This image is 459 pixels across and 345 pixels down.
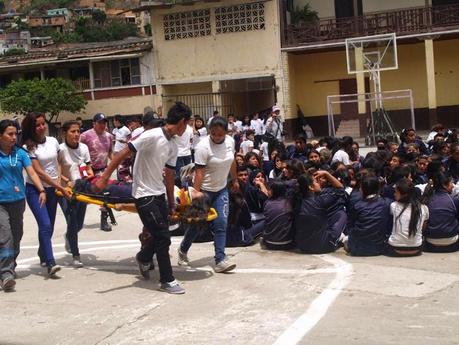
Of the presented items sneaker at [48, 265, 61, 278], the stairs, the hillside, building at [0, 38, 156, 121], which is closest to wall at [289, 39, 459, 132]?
the stairs

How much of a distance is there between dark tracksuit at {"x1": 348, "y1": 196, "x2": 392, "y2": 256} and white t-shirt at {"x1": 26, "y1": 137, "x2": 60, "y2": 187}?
336cm

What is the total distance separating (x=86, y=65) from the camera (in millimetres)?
31641

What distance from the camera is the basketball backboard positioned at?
934 inches

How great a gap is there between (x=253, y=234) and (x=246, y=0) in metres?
20.4

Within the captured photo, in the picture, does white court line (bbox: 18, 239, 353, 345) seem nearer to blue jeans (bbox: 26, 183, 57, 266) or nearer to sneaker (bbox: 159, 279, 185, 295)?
blue jeans (bbox: 26, 183, 57, 266)

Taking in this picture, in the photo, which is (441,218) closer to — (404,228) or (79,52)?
(404,228)

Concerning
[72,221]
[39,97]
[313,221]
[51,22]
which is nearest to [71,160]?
[72,221]

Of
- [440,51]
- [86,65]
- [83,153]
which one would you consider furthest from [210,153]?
[86,65]

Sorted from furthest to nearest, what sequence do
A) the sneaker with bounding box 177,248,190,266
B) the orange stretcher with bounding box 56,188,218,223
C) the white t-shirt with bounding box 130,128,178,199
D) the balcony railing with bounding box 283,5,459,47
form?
the balcony railing with bounding box 283,5,459,47, the sneaker with bounding box 177,248,190,266, the orange stretcher with bounding box 56,188,218,223, the white t-shirt with bounding box 130,128,178,199

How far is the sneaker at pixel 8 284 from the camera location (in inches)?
250

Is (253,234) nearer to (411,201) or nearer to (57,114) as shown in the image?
(411,201)

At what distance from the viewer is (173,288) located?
613 centimetres

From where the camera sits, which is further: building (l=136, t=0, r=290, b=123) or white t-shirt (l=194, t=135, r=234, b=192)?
building (l=136, t=0, r=290, b=123)

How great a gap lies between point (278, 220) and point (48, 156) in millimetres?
2686
